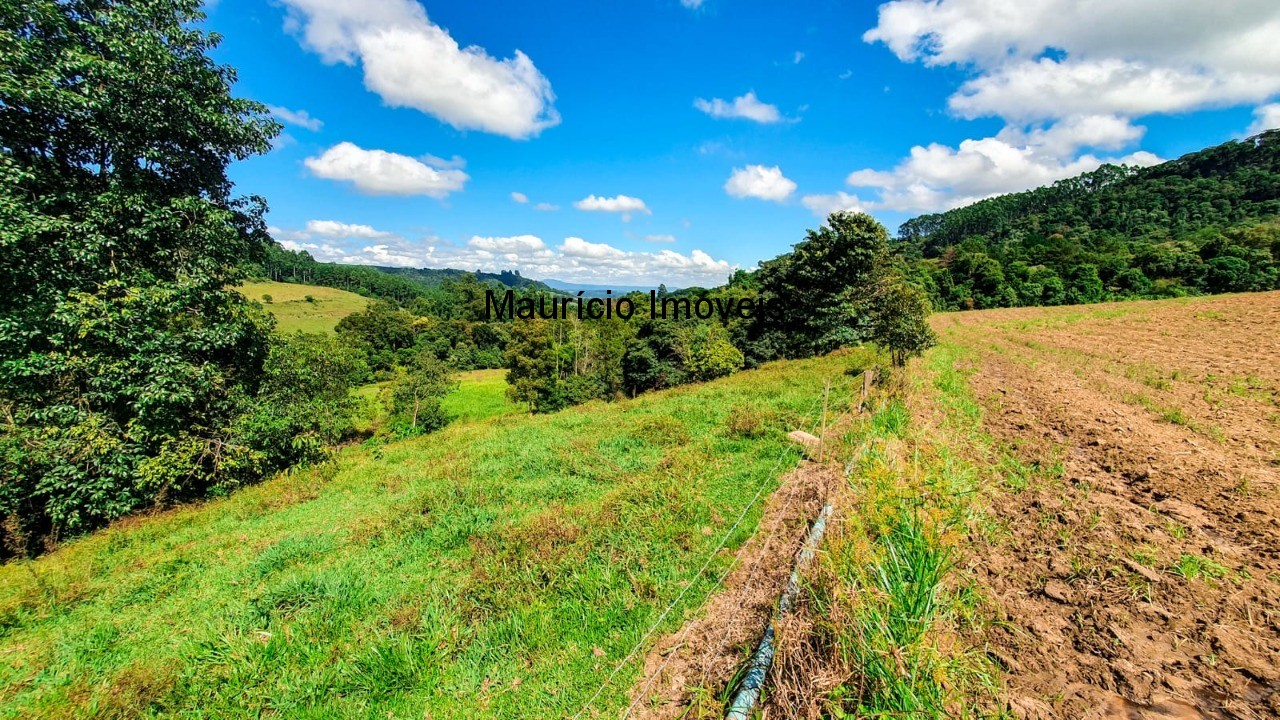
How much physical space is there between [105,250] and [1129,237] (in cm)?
10755

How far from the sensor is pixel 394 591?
4746 millimetres

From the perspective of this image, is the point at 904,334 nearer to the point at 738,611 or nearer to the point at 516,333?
the point at 738,611

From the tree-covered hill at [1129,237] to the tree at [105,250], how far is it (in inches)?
1239

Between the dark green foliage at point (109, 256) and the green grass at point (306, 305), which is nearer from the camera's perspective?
Result: the dark green foliage at point (109, 256)

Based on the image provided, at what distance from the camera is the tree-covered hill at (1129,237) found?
39875 millimetres

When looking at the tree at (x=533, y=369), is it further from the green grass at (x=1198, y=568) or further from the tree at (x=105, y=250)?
the green grass at (x=1198, y=568)

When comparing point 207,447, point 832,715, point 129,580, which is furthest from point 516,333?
point 832,715

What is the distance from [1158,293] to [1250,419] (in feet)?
172

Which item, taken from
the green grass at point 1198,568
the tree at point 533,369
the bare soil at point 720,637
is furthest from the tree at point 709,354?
the green grass at point 1198,568

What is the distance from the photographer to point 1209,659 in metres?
2.69

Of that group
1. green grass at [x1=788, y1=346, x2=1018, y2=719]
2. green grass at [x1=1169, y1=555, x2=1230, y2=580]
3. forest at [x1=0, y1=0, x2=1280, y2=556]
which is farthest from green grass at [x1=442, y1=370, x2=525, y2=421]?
green grass at [x1=1169, y1=555, x2=1230, y2=580]

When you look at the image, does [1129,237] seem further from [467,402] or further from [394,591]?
[394,591]

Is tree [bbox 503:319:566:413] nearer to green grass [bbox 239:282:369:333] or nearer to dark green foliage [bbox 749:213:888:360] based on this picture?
dark green foliage [bbox 749:213:888:360]

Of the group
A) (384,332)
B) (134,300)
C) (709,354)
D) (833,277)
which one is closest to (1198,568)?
(134,300)
